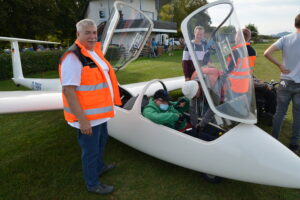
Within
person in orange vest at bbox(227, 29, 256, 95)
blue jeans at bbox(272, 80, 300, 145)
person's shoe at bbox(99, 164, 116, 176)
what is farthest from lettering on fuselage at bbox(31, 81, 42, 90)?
blue jeans at bbox(272, 80, 300, 145)

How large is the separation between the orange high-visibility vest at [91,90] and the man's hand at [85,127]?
0.27 feet

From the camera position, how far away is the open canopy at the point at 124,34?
397 centimetres

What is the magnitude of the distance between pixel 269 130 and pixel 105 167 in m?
3.26

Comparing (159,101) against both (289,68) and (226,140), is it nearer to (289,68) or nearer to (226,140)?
(226,140)

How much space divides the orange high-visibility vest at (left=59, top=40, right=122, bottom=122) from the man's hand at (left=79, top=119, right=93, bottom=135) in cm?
8

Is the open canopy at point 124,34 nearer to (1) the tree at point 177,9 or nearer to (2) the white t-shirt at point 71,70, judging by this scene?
(2) the white t-shirt at point 71,70

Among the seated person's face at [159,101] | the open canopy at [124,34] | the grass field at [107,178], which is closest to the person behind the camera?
the grass field at [107,178]

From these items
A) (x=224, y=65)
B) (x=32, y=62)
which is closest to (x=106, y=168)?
(x=224, y=65)

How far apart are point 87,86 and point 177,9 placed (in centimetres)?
4118

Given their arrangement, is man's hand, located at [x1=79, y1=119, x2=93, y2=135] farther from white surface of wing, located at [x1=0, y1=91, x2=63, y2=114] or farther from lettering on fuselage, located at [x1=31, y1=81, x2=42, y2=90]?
lettering on fuselage, located at [x1=31, y1=81, x2=42, y2=90]

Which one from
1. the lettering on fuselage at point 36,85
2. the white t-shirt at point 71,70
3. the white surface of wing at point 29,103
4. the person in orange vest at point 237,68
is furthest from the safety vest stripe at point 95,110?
the lettering on fuselage at point 36,85

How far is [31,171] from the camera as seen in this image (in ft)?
10.4

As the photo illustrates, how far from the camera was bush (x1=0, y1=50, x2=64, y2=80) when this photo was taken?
10.9m

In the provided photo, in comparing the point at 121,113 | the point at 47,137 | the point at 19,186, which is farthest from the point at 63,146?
the point at 121,113
